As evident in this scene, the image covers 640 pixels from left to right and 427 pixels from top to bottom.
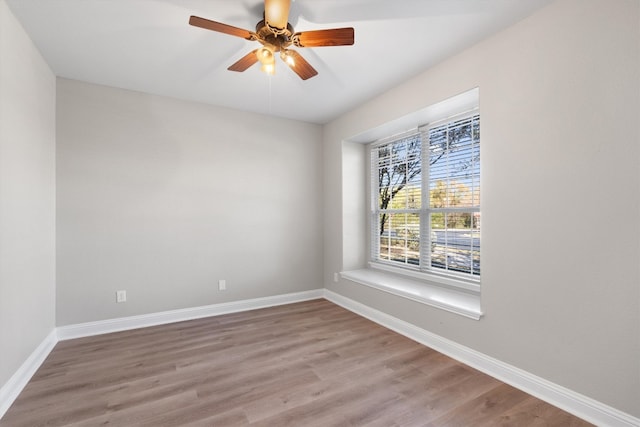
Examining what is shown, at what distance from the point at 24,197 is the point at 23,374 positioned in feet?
4.27

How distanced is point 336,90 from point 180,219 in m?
2.35

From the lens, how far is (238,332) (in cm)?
303

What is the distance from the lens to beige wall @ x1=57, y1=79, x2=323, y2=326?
2.92 metres


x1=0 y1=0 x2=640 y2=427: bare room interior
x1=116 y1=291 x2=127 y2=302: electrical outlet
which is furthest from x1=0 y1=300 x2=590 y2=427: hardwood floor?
x1=116 y1=291 x2=127 y2=302: electrical outlet

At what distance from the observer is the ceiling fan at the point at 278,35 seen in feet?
5.54

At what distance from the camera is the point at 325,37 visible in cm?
183

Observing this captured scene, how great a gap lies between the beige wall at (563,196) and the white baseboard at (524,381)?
0.16 ft

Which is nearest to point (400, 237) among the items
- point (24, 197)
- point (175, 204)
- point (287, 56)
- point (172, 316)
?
point (287, 56)

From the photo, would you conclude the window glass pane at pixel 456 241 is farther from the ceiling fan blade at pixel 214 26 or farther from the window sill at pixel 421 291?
the ceiling fan blade at pixel 214 26

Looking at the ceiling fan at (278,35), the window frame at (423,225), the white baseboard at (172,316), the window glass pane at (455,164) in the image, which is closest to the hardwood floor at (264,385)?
the white baseboard at (172,316)

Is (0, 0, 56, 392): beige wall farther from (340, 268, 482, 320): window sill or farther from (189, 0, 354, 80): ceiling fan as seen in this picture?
(340, 268, 482, 320): window sill

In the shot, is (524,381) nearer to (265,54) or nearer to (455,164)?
(455,164)

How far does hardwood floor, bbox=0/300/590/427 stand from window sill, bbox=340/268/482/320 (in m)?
0.43

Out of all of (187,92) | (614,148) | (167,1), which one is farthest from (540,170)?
(187,92)
